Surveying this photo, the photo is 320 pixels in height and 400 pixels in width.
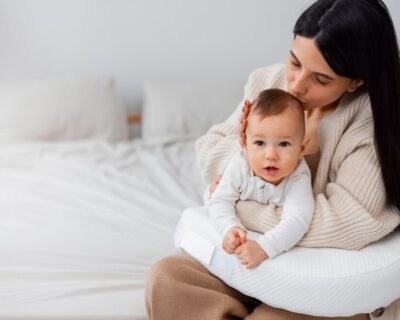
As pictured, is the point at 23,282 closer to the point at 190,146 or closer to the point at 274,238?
the point at 274,238

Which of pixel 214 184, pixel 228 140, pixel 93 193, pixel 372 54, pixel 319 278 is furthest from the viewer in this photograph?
pixel 93 193

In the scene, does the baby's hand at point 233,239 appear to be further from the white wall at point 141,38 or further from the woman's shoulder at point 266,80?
the white wall at point 141,38

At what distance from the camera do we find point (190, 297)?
1.24 m

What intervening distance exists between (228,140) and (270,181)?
1.15 feet

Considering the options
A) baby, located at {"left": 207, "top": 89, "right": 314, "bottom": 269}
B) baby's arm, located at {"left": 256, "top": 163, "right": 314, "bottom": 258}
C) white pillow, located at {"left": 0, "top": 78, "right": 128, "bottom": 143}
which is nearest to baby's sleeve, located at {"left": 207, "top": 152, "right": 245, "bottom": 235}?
baby, located at {"left": 207, "top": 89, "right": 314, "bottom": 269}

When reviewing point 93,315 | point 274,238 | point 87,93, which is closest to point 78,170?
point 87,93

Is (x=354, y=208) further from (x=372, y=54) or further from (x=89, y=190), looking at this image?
(x=89, y=190)

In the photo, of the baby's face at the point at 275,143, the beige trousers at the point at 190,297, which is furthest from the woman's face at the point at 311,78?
the beige trousers at the point at 190,297

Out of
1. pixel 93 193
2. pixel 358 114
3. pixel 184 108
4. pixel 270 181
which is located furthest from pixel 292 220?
pixel 184 108

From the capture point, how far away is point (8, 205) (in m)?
1.95

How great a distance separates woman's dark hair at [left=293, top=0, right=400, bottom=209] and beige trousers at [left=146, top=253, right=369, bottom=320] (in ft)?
1.32

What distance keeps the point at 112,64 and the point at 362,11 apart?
1860mm

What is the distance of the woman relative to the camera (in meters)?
1.25

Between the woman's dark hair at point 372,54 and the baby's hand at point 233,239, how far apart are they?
1.22ft
